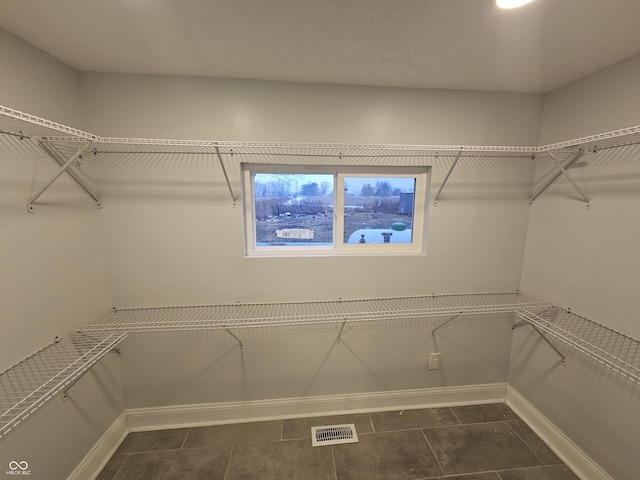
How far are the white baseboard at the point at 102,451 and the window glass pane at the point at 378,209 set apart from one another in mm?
1853

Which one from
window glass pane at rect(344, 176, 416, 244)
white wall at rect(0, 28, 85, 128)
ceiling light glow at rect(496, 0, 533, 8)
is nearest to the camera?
ceiling light glow at rect(496, 0, 533, 8)

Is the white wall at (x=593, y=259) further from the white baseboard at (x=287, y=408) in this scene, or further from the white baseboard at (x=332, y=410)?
the white baseboard at (x=287, y=408)

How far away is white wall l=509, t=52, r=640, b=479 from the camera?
3.97 ft

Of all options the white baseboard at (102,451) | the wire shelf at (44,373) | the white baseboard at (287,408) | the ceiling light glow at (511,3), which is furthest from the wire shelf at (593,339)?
the white baseboard at (102,451)

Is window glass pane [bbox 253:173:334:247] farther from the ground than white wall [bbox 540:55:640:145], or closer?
closer

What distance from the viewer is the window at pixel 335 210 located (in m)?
1.66

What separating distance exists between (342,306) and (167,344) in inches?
45.7

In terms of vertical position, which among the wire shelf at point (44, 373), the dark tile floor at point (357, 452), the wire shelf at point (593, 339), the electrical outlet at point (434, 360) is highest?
the wire shelf at point (593, 339)

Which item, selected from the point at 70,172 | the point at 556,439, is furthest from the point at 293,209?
the point at 556,439

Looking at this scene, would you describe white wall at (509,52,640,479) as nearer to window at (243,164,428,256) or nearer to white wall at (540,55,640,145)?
white wall at (540,55,640,145)

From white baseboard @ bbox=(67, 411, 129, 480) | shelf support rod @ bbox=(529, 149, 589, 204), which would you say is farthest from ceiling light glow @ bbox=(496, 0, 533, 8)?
white baseboard @ bbox=(67, 411, 129, 480)

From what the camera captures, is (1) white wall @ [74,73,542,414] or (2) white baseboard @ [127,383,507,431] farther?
(2) white baseboard @ [127,383,507,431]

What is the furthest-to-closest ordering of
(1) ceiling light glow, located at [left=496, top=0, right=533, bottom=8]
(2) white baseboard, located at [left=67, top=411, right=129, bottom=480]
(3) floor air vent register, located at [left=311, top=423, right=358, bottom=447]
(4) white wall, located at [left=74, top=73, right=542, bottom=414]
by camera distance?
1. (3) floor air vent register, located at [left=311, top=423, right=358, bottom=447]
2. (4) white wall, located at [left=74, top=73, right=542, bottom=414]
3. (2) white baseboard, located at [left=67, top=411, right=129, bottom=480]
4. (1) ceiling light glow, located at [left=496, top=0, right=533, bottom=8]

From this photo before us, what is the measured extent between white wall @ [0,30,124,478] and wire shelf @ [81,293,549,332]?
23 cm
